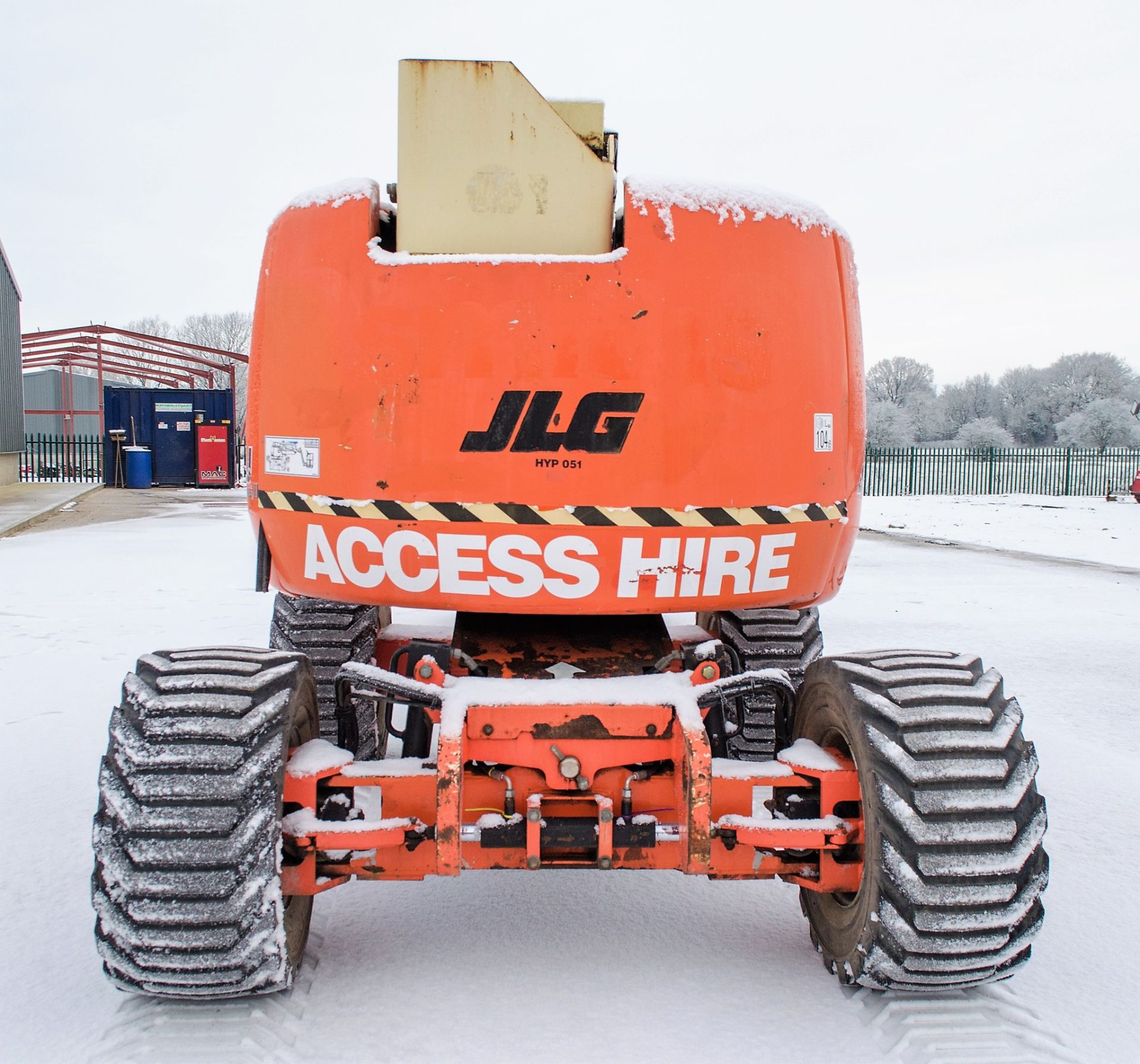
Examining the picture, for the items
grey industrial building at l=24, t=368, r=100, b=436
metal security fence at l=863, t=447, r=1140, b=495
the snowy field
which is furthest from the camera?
grey industrial building at l=24, t=368, r=100, b=436

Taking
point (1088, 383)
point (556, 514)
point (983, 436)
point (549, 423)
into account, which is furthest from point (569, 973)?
point (1088, 383)

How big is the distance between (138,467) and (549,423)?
2890 centimetres

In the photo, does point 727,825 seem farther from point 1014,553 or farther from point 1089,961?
point 1014,553

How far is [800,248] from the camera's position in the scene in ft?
10.2

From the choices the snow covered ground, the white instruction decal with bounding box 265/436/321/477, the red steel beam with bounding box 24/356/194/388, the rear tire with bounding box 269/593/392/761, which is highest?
the red steel beam with bounding box 24/356/194/388

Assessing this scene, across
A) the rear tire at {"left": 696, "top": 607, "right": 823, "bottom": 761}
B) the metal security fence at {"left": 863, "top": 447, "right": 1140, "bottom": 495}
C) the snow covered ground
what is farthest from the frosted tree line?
the rear tire at {"left": 696, "top": 607, "right": 823, "bottom": 761}

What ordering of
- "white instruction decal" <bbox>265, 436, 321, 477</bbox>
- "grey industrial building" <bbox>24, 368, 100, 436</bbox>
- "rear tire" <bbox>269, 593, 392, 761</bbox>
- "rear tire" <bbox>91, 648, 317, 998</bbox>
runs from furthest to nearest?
"grey industrial building" <bbox>24, 368, 100, 436</bbox> < "rear tire" <bbox>269, 593, 392, 761</bbox> < "white instruction decal" <bbox>265, 436, 321, 477</bbox> < "rear tire" <bbox>91, 648, 317, 998</bbox>

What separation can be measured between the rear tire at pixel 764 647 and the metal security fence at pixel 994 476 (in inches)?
1185

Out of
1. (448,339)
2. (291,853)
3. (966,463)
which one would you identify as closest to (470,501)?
(448,339)

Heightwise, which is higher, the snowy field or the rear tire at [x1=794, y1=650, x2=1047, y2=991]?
the rear tire at [x1=794, y1=650, x2=1047, y2=991]

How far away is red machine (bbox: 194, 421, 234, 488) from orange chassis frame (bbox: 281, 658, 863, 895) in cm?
2774

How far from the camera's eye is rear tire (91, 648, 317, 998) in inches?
98.8

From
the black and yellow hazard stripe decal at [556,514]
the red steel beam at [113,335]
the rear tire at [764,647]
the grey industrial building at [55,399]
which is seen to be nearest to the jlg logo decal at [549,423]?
the black and yellow hazard stripe decal at [556,514]

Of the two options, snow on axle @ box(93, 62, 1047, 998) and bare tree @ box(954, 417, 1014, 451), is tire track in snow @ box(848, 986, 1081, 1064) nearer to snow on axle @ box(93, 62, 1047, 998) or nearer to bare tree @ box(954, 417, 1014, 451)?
snow on axle @ box(93, 62, 1047, 998)
